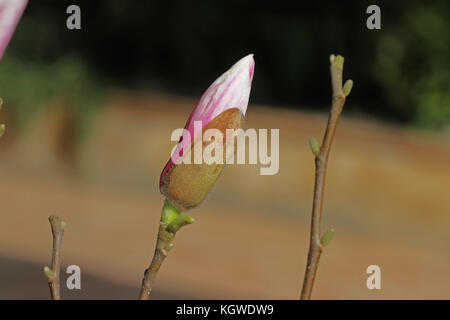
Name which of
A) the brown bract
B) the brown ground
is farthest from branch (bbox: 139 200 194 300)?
the brown ground

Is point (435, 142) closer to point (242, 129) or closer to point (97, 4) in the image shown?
point (97, 4)

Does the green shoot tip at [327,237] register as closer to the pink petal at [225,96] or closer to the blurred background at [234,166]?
Result: the pink petal at [225,96]

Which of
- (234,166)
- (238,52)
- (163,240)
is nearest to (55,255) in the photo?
(163,240)

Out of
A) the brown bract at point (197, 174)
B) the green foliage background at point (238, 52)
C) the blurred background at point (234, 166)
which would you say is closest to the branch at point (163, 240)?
the brown bract at point (197, 174)

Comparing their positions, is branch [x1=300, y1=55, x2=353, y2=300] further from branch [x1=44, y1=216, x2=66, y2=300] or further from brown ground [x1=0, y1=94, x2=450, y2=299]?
brown ground [x1=0, y1=94, x2=450, y2=299]

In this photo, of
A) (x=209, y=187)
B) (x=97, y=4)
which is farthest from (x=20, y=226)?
(x=209, y=187)
